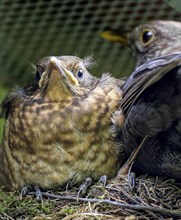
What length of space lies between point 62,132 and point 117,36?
1.22m

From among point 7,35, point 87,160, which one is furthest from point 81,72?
point 7,35

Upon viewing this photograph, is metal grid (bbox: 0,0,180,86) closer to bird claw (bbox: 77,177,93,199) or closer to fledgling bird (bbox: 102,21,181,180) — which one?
fledgling bird (bbox: 102,21,181,180)

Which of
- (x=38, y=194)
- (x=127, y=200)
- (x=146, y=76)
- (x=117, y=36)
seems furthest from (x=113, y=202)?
(x=117, y=36)

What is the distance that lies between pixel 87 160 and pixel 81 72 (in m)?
0.37

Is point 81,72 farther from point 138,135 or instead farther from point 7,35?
point 7,35

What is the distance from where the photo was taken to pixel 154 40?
11.1ft

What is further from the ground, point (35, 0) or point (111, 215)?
point (35, 0)

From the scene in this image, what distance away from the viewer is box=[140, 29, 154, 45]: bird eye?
340 centimetres

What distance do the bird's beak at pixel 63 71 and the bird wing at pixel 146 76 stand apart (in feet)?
0.68

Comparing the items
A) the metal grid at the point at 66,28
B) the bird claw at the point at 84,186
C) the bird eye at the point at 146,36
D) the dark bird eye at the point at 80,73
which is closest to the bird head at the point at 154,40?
the bird eye at the point at 146,36

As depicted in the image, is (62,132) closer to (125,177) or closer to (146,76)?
(125,177)

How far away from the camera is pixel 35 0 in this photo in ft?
12.3

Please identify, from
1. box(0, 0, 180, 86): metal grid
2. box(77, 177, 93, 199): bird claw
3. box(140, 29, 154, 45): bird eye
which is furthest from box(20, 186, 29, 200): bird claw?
box(0, 0, 180, 86): metal grid

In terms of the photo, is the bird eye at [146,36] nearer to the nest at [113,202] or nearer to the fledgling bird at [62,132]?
the fledgling bird at [62,132]
